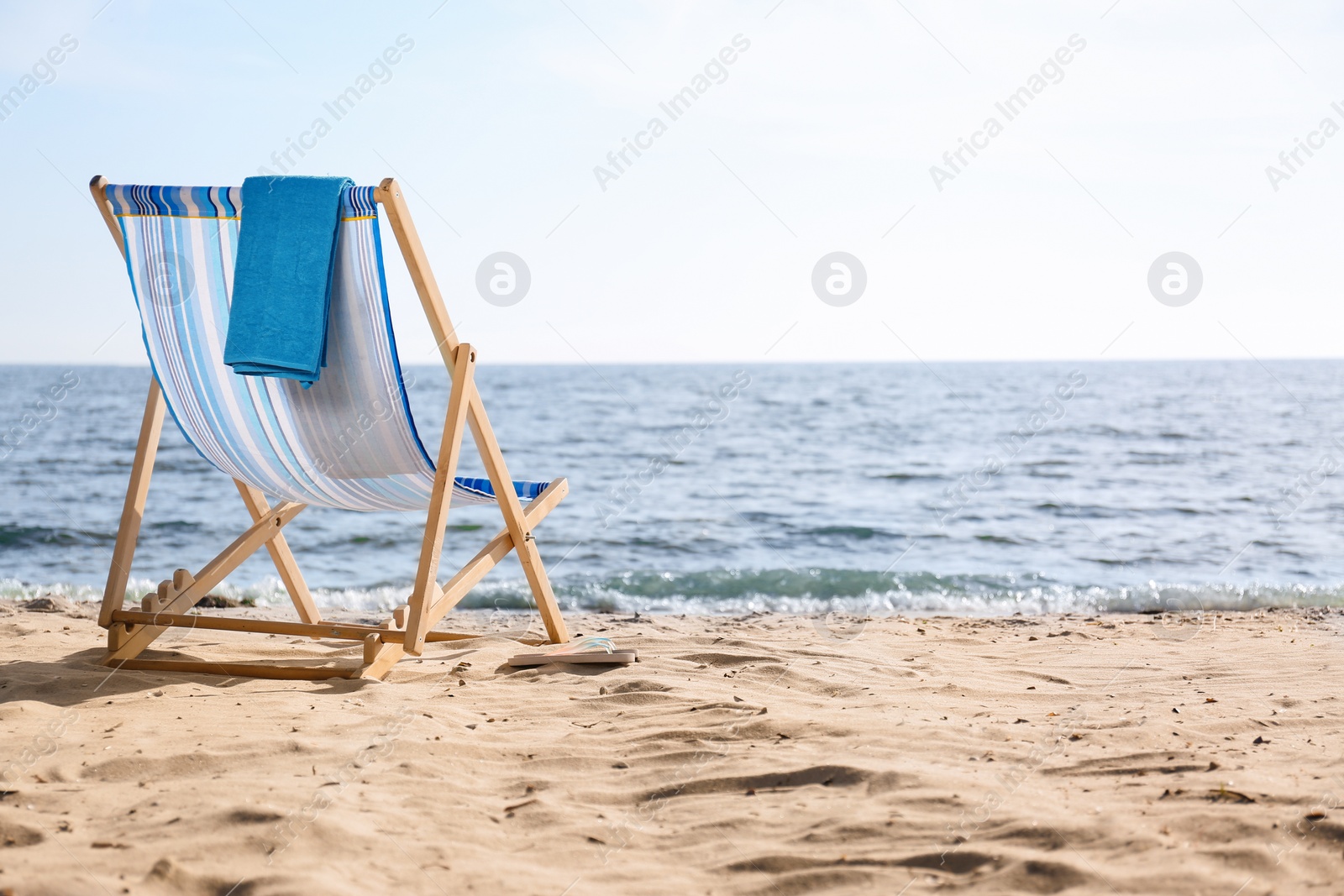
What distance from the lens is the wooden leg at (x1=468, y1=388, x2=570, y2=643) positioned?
11.2 ft

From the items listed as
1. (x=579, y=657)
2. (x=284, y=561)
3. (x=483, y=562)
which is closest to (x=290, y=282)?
(x=483, y=562)

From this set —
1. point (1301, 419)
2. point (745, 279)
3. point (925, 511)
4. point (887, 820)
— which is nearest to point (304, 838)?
point (887, 820)

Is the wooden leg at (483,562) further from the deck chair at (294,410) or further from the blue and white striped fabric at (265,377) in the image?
the blue and white striped fabric at (265,377)

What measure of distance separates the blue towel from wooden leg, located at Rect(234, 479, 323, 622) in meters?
0.80

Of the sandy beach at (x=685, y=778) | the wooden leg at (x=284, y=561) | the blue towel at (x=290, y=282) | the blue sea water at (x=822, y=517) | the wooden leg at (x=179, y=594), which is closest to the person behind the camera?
the sandy beach at (x=685, y=778)

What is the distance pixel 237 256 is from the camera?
10.3ft

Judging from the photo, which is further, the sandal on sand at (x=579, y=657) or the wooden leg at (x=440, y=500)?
the sandal on sand at (x=579, y=657)

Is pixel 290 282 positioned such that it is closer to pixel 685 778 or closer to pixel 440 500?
pixel 440 500

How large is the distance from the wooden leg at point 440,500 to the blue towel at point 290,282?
0.45 m

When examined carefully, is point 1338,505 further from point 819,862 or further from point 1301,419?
point 1301,419

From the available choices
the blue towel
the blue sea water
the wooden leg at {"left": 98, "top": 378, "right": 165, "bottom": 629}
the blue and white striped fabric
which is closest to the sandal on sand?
the blue and white striped fabric

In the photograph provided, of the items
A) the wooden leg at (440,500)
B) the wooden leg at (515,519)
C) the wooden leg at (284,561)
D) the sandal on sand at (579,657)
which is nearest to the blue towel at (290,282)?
the wooden leg at (440,500)

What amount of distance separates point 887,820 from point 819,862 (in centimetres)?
22

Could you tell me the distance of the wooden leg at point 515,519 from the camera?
340 centimetres
